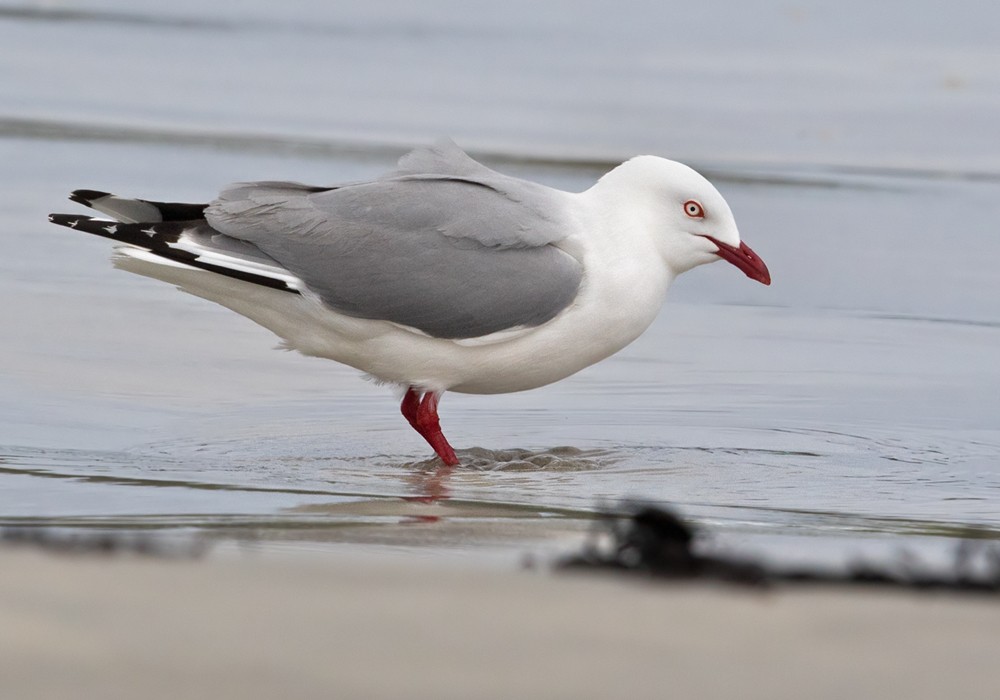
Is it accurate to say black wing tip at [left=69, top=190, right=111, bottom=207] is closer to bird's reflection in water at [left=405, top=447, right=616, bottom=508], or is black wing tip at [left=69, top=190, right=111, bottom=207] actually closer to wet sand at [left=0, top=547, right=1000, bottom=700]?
bird's reflection in water at [left=405, top=447, right=616, bottom=508]

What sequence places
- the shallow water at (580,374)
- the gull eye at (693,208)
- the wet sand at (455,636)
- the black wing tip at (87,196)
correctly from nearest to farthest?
the wet sand at (455,636) → the shallow water at (580,374) → the gull eye at (693,208) → the black wing tip at (87,196)

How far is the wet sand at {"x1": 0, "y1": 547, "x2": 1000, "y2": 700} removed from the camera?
245 centimetres

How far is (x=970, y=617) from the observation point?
2723 millimetres

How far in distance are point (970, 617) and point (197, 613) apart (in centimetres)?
121

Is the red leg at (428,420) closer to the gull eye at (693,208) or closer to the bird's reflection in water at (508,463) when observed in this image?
the bird's reflection in water at (508,463)

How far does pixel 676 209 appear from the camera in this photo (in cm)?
564

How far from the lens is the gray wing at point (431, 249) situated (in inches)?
211

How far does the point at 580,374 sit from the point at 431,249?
149 cm

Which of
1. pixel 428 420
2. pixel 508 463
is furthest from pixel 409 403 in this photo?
pixel 508 463

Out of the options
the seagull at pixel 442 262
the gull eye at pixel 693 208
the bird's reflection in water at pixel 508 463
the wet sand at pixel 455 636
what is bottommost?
the wet sand at pixel 455 636

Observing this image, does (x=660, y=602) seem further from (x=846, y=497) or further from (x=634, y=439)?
(x=634, y=439)

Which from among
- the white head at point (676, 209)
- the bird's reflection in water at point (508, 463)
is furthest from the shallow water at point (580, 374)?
the white head at point (676, 209)

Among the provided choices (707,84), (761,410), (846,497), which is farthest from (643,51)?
(846,497)

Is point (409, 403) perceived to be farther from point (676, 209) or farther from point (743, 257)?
point (743, 257)
